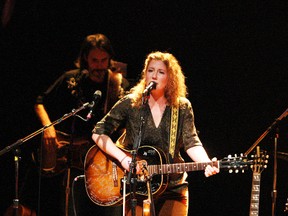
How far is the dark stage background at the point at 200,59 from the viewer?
6.59 metres

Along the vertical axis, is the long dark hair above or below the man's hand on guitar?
above

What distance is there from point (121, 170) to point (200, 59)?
2123mm

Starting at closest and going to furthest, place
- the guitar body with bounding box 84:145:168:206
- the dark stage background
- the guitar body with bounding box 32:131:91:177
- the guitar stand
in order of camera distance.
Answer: the guitar stand → the guitar body with bounding box 84:145:168:206 → the guitar body with bounding box 32:131:91:177 → the dark stage background

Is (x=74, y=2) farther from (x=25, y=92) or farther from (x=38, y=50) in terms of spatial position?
(x=25, y=92)

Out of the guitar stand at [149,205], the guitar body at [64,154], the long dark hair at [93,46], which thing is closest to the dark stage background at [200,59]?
the long dark hair at [93,46]

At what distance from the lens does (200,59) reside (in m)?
6.75

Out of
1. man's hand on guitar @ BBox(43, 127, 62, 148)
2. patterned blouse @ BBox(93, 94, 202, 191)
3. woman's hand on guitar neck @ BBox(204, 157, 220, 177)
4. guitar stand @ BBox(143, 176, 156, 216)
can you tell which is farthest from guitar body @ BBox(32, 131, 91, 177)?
woman's hand on guitar neck @ BBox(204, 157, 220, 177)

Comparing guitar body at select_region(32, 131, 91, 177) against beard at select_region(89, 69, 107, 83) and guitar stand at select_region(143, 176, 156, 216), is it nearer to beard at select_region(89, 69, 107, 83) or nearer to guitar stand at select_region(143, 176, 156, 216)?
beard at select_region(89, 69, 107, 83)

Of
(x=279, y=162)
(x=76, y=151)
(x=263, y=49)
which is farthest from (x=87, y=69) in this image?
(x=279, y=162)

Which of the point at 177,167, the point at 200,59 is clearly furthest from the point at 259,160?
the point at 200,59

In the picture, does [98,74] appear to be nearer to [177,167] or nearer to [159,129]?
[159,129]

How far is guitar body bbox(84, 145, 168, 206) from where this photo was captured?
4941 mm

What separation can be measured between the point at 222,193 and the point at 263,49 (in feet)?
6.10

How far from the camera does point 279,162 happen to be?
262 inches
